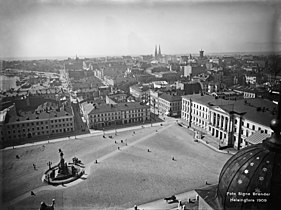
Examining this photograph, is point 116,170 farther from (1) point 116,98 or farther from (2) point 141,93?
(2) point 141,93

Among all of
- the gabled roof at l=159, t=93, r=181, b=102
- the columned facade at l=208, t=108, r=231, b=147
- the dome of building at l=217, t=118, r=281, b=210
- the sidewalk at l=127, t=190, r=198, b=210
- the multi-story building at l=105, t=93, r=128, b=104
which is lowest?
the sidewalk at l=127, t=190, r=198, b=210

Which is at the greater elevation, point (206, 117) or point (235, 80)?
point (235, 80)

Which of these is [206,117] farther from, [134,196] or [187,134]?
[134,196]

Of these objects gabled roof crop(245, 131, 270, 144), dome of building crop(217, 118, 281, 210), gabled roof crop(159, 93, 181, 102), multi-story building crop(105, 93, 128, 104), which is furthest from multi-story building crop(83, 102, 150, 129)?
dome of building crop(217, 118, 281, 210)

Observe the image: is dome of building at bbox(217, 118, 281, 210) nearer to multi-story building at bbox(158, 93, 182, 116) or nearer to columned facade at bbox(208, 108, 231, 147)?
columned facade at bbox(208, 108, 231, 147)

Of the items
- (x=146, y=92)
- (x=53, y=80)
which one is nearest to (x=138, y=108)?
(x=146, y=92)

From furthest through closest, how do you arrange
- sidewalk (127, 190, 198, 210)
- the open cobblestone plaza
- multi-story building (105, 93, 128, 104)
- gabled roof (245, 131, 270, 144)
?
multi-story building (105, 93, 128, 104), gabled roof (245, 131, 270, 144), the open cobblestone plaza, sidewalk (127, 190, 198, 210)
